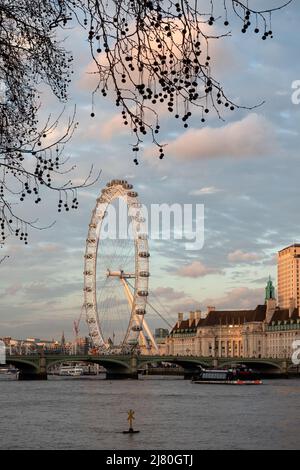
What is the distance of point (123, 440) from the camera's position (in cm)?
2964

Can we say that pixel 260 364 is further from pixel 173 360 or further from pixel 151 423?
pixel 151 423

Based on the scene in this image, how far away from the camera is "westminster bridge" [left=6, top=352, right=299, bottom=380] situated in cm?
8781

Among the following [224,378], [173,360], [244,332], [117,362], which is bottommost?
[224,378]

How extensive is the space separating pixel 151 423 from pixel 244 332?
408 feet

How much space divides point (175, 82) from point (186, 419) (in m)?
35.6

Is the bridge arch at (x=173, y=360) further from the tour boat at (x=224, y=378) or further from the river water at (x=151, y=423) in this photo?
the river water at (x=151, y=423)

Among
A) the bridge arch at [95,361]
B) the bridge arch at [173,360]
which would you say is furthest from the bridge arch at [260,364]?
the bridge arch at [95,361]

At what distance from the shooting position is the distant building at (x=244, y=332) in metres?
152

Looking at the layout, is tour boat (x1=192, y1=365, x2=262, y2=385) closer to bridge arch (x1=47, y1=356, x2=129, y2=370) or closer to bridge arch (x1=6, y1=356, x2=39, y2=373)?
A: bridge arch (x1=47, y1=356, x2=129, y2=370)

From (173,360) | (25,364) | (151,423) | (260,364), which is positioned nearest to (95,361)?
(25,364)

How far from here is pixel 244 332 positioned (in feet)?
525

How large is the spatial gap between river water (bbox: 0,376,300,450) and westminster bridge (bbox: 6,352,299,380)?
1147 inches

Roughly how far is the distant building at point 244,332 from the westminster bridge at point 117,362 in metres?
37.8

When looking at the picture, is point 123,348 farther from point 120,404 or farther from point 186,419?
point 186,419
